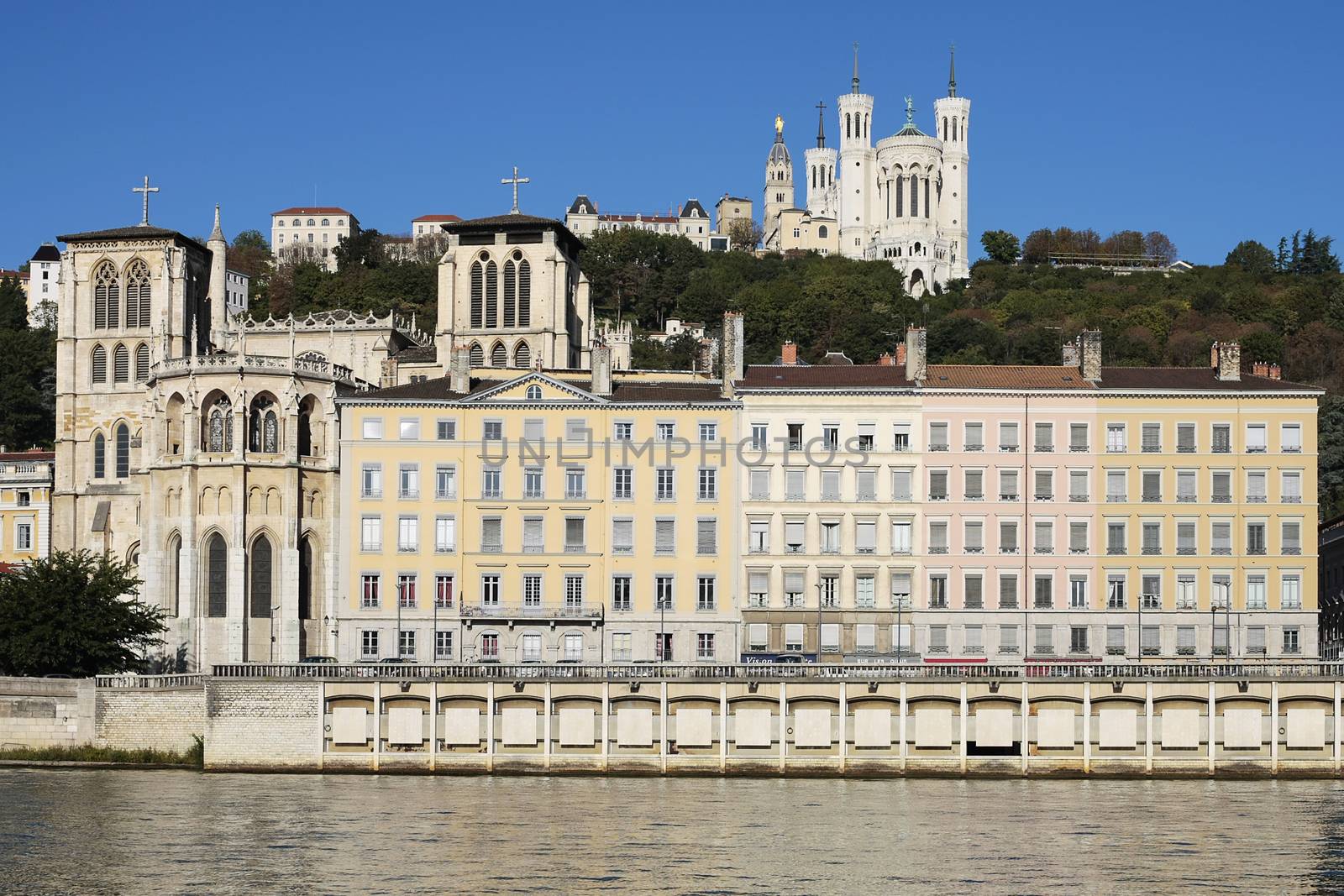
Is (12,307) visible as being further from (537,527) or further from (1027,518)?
(1027,518)

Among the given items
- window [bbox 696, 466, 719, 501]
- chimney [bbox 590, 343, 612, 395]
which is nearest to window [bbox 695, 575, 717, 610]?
window [bbox 696, 466, 719, 501]

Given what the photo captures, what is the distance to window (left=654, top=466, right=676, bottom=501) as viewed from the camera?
7466 centimetres

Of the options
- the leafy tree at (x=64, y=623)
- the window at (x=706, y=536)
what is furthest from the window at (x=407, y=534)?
A: the window at (x=706, y=536)

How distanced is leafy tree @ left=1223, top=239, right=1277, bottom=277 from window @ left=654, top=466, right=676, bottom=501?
109455 millimetres

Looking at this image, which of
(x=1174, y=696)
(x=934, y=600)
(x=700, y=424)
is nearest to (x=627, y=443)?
(x=700, y=424)

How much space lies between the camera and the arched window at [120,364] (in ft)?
307

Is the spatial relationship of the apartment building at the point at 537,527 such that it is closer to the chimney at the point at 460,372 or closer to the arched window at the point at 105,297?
the chimney at the point at 460,372

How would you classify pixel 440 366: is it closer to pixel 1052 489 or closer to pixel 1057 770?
pixel 1052 489

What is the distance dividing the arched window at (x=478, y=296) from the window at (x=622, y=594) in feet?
86.7

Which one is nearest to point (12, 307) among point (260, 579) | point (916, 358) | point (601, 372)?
point (260, 579)

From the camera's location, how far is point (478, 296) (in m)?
98.4

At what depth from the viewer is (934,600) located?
74.6 meters

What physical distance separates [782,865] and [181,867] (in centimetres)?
1289

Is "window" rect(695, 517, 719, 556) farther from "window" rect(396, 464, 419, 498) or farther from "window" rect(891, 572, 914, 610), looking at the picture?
"window" rect(396, 464, 419, 498)
